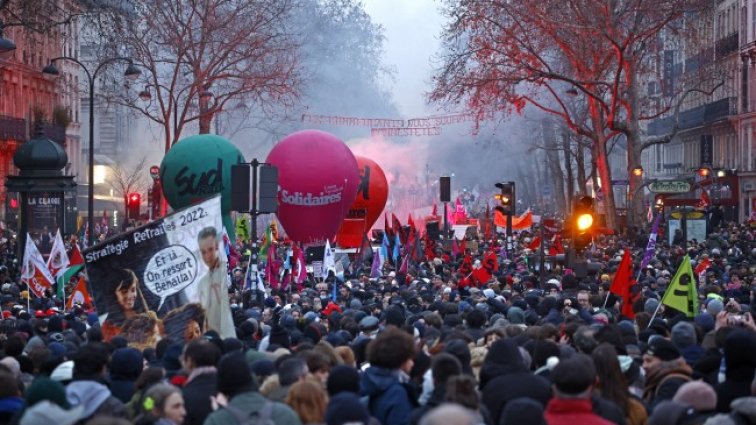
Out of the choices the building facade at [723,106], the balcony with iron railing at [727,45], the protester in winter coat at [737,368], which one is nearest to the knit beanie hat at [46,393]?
the protester in winter coat at [737,368]

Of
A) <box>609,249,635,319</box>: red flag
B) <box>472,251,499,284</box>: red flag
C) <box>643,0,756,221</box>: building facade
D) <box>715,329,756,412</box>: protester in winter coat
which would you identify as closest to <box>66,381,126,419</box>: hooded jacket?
<box>715,329,756,412</box>: protester in winter coat

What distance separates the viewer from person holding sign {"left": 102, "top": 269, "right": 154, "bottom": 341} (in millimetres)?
13055

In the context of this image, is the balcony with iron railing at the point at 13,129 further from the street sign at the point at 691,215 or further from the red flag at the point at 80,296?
the red flag at the point at 80,296

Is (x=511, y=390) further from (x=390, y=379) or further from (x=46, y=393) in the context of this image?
(x=46, y=393)

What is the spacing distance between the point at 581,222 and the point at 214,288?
11.6 m

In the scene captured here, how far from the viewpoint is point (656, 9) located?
4491cm

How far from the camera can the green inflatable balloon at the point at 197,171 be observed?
37938mm

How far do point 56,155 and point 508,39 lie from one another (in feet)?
65.1

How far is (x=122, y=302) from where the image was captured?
13.2m

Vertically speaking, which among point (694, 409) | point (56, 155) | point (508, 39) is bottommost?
point (694, 409)

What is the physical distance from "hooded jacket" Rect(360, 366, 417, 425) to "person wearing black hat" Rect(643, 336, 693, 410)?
1547mm

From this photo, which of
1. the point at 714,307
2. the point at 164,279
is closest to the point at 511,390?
the point at 164,279

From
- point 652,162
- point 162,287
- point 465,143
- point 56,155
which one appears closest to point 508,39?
point 56,155

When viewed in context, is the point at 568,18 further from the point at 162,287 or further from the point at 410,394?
the point at 410,394
